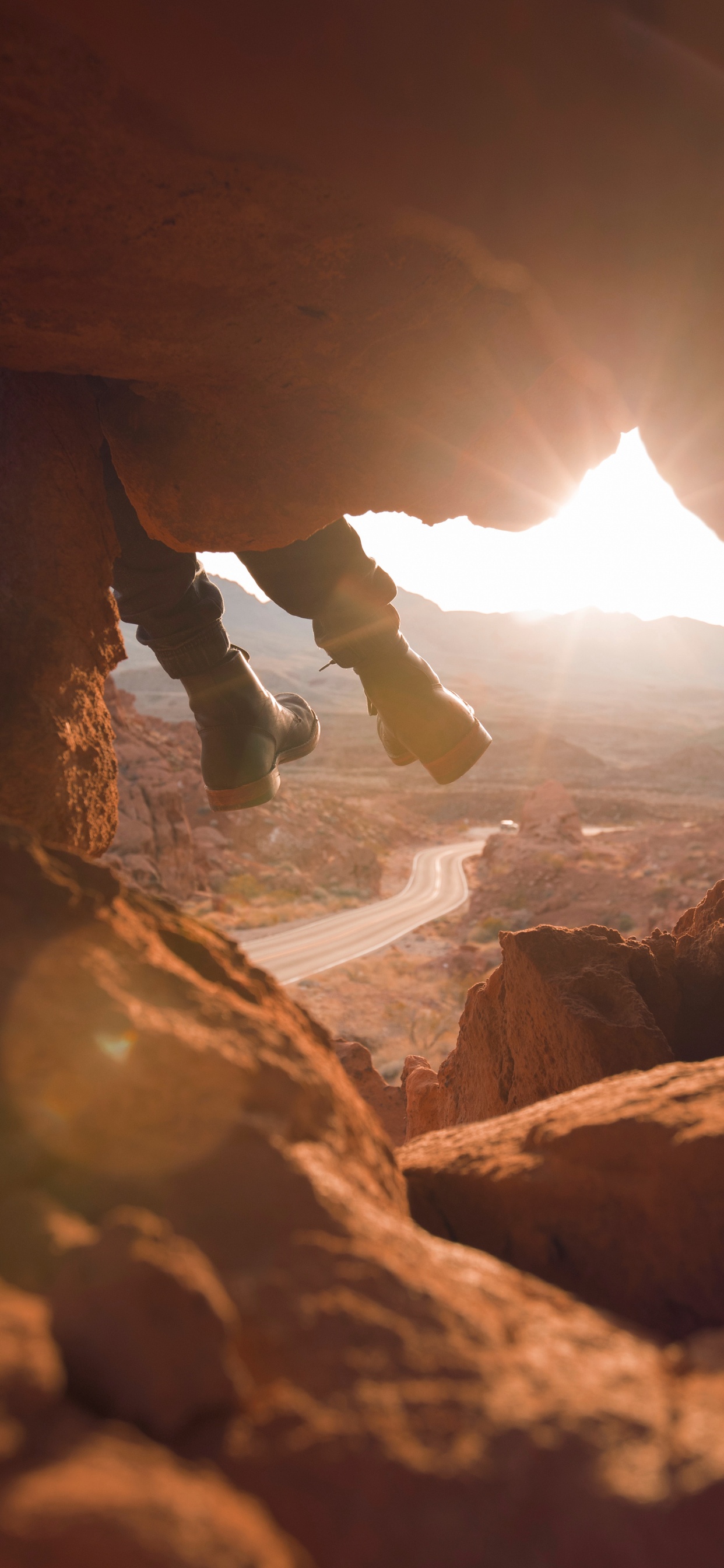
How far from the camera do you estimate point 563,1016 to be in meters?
2.14

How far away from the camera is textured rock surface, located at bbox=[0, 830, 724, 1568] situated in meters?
0.56

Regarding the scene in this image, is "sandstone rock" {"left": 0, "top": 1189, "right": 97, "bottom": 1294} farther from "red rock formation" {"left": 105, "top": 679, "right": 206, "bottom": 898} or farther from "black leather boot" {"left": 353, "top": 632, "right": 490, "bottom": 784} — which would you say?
"red rock formation" {"left": 105, "top": 679, "right": 206, "bottom": 898}

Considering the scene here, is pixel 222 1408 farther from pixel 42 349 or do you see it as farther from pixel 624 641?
pixel 624 641

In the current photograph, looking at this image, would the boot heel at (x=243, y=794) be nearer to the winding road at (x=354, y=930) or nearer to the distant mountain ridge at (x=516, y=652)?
the winding road at (x=354, y=930)

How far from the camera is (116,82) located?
118 cm

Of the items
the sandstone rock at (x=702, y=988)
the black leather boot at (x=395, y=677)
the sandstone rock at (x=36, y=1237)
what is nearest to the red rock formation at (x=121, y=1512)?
the sandstone rock at (x=36, y=1237)

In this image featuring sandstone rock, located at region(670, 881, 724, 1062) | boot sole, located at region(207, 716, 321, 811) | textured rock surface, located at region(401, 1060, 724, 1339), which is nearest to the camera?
textured rock surface, located at region(401, 1060, 724, 1339)

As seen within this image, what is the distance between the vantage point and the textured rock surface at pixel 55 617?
1.70m

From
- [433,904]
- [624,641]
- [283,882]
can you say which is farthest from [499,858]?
[624,641]

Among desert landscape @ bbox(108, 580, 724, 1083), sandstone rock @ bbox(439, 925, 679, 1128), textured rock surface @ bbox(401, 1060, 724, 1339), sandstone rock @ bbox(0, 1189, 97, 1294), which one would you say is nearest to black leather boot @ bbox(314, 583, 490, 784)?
sandstone rock @ bbox(439, 925, 679, 1128)

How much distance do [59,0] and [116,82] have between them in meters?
0.12

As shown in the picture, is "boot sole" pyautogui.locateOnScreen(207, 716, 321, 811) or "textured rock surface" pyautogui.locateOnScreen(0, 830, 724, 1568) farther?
"boot sole" pyautogui.locateOnScreen(207, 716, 321, 811)

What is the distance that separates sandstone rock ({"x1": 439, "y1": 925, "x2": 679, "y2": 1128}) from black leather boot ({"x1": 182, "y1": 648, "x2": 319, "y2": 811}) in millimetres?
1299

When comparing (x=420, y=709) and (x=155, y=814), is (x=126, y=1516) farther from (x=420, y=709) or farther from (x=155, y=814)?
(x=155, y=814)
